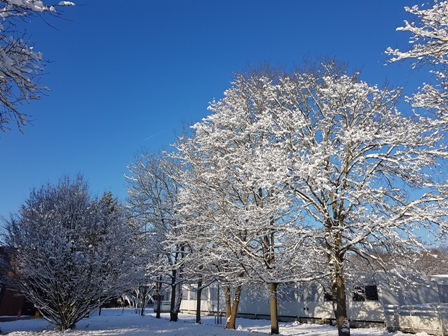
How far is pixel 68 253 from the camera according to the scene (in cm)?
1548

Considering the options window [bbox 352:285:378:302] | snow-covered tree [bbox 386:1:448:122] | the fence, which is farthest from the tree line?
window [bbox 352:285:378:302]

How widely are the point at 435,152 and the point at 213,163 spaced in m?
8.81

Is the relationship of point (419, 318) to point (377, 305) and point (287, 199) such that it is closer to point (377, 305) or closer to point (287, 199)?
point (377, 305)

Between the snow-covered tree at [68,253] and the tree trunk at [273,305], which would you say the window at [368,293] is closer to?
the tree trunk at [273,305]

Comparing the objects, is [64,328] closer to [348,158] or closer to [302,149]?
[302,149]

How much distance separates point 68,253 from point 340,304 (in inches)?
460

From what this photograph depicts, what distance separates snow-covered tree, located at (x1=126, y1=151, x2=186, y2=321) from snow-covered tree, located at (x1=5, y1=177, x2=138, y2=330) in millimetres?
4033

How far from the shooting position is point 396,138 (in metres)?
10.7

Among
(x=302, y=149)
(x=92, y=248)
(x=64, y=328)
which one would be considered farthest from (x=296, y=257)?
(x=64, y=328)

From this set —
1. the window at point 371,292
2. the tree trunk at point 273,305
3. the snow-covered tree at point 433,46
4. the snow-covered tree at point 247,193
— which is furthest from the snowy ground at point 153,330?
the snow-covered tree at point 433,46

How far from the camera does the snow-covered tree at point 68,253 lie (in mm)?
15320

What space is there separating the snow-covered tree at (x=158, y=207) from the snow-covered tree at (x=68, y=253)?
4.03 meters

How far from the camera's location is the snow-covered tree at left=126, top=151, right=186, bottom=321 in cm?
2264

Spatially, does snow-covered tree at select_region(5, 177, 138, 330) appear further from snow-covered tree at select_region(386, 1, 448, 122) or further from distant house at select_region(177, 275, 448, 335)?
snow-covered tree at select_region(386, 1, 448, 122)
